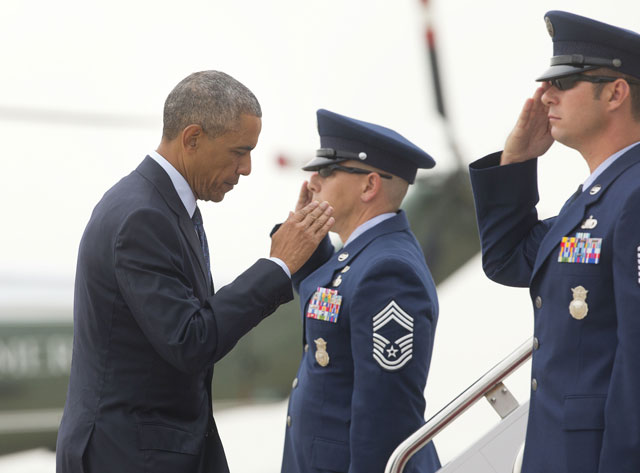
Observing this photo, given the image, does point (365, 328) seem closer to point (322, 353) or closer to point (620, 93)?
point (322, 353)

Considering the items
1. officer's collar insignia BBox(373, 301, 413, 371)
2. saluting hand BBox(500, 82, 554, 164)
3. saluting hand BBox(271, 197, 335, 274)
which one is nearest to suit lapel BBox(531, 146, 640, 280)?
saluting hand BBox(500, 82, 554, 164)

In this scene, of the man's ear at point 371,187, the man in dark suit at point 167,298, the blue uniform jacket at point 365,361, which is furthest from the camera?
the man's ear at point 371,187

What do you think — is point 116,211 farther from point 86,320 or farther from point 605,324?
point 605,324

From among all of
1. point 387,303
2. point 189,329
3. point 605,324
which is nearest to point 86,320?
point 189,329

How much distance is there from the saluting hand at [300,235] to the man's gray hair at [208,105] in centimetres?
26

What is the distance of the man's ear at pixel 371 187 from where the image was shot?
9.93ft

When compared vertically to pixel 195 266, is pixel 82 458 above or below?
below

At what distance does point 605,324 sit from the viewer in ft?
6.13

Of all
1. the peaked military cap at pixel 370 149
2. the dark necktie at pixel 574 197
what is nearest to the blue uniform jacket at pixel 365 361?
the peaked military cap at pixel 370 149

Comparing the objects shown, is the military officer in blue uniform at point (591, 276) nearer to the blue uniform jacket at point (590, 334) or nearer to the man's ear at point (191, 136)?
the blue uniform jacket at point (590, 334)

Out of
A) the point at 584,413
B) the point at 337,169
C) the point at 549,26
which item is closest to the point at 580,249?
the point at 584,413

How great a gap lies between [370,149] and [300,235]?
0.91 metres

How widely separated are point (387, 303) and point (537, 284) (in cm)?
68

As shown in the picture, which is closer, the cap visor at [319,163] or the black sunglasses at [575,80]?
the black sunglasses at [575,80]
